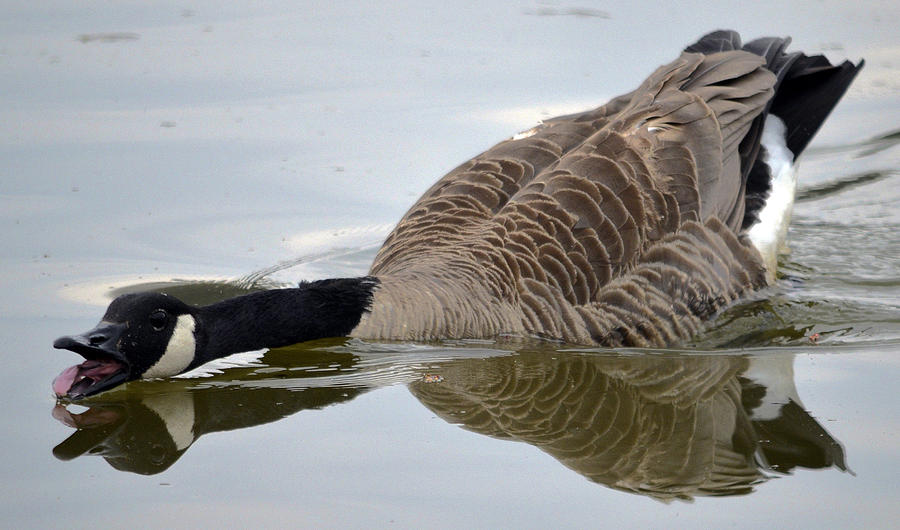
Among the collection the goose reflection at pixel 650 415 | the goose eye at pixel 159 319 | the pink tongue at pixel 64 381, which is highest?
the goose eye at pixel 159 319

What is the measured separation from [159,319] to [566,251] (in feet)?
7.70

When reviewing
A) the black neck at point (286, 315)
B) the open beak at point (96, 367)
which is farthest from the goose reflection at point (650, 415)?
the open beak at point (96, 367)

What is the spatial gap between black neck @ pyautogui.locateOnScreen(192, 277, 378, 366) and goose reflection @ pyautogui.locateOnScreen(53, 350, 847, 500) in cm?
22

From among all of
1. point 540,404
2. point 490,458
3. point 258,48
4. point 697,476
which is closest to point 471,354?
point 540,404

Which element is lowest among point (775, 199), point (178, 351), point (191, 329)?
point (178, 351)

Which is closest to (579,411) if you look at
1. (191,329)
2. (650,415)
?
(650,415)

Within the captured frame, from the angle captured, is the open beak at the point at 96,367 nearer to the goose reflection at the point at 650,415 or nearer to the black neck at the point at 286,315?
the black neck at the point at 286,315

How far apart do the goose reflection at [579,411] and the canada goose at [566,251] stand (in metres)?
0.21

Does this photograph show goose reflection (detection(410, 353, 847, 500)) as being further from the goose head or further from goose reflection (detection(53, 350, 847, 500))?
the goose head

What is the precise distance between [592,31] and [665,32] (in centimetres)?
77

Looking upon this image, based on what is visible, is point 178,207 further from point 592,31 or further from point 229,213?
point 592,31

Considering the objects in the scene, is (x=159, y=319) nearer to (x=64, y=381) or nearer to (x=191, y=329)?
(x=191, y=329)

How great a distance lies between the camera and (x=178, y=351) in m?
6.49

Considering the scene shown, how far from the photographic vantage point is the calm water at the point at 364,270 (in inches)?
220
